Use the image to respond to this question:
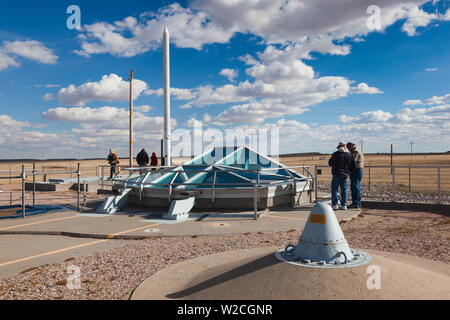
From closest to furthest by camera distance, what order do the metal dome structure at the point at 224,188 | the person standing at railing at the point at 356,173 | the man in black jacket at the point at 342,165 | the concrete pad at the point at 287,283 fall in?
1. the concrete pad at the point at 287,283
2. the man in black jacket at the point at 342,165
3. the metal dome structure at the point at 224,188
4. the person standing at railing at the point at 356,173

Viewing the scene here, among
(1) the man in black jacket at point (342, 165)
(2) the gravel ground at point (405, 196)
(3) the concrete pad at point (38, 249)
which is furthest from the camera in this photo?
(2) the gravel ground at point (405, 196)

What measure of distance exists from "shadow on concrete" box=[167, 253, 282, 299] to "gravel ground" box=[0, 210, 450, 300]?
0.71m

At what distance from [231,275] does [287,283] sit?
2.48 ft

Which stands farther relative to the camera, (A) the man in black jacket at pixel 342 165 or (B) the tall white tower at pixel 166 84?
(B) the tall white tower at pixel 166 84

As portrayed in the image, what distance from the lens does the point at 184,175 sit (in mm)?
12398

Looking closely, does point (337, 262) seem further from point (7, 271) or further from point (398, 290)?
point (7, 271)

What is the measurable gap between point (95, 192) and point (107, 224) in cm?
980

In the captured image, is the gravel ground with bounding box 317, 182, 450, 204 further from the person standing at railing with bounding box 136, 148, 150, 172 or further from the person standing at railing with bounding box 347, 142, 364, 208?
the person standing at railing with bounding box 136, 148, 150, 172

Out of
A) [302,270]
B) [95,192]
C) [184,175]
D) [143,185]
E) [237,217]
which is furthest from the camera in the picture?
[95,192]

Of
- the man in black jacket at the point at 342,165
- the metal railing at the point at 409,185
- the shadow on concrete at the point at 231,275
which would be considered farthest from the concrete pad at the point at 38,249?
the metal railing at the point at 409,185

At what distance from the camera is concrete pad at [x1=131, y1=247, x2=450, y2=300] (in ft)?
11.9

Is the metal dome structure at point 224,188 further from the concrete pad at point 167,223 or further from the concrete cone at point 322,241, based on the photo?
the concrete cone at point 322,241

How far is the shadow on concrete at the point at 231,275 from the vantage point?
396 cm
